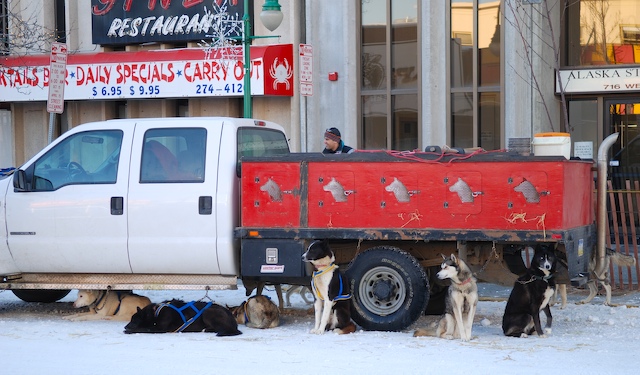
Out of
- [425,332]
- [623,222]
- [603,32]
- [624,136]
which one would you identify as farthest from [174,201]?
[603,32]

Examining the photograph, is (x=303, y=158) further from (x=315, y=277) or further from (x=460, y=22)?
(x=460, y=22)

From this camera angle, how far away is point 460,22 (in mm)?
18672

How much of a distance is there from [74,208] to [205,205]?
148cm

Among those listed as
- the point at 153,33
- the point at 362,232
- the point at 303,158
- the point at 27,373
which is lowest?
the point at 27,373

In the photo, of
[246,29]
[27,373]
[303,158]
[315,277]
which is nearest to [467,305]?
[315,277]

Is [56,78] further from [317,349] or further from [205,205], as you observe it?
[317,349]

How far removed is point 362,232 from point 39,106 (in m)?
15.3

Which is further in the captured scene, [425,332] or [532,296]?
[425,332]

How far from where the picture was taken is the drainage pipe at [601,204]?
10219 mm

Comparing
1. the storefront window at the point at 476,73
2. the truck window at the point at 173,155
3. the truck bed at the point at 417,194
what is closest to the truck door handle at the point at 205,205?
the truck window at the point at 173,155

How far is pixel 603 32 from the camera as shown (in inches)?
724

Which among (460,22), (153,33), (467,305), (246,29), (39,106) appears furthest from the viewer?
(39,106)

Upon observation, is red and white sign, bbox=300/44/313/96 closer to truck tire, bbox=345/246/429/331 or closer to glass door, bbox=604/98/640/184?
truck tire, bbox=345/246/429/331

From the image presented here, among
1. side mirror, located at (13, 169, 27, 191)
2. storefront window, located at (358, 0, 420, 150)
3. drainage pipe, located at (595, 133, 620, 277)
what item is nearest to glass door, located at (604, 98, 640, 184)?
storefront window, located at (358, 0, 420, 150)
